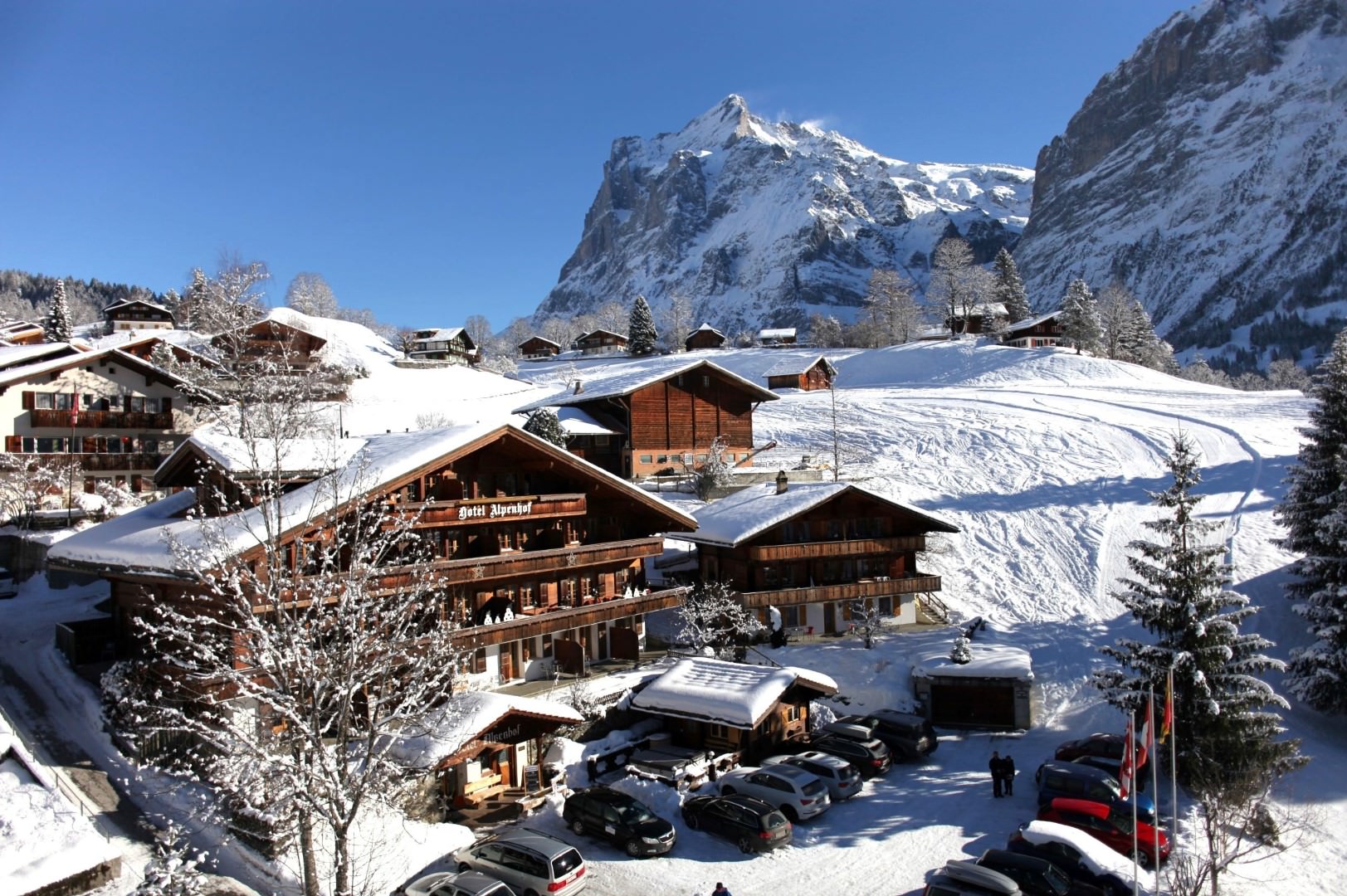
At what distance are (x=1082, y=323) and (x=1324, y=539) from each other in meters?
67.6

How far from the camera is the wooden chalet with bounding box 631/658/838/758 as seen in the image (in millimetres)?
25312

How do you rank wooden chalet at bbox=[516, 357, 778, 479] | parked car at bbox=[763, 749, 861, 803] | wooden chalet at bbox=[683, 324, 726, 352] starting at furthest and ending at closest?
wooden chalet at bbox=[683, 324, 726, 352], wooden chalet at bbox=[516, 357, 778, 479], parked car at bbox=[763, 749, 861, 803]

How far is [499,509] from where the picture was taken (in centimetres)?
2792

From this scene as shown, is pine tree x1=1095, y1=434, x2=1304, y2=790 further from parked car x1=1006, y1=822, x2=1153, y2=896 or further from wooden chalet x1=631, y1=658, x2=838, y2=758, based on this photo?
wooden chalet x1=631, y1=658, x2=838, y2=758

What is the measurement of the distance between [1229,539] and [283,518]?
4230 centimetres

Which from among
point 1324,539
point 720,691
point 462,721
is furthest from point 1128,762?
point 1324,539

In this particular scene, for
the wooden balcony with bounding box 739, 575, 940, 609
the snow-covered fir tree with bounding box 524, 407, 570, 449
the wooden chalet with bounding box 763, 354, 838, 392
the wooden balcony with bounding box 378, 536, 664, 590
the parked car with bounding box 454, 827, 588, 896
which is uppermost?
the wooden chalet with bounding box 763, 354, 838, 392

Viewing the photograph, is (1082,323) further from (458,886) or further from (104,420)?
(458,886)

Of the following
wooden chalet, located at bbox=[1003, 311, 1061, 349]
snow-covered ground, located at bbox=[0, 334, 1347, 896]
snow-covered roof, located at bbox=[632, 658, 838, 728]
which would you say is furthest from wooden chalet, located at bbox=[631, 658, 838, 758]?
wooden chalet, located at bbox=[1003, 311, 1061, 349]

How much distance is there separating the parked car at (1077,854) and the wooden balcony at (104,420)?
159ft

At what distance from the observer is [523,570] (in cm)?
2803

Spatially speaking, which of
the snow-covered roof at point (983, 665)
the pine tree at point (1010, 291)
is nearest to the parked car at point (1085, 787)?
the snow-covered roof at point (983, 665)

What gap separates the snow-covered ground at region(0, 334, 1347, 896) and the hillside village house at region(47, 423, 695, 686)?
4.46 m

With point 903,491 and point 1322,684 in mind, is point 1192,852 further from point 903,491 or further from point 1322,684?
point 903,491
